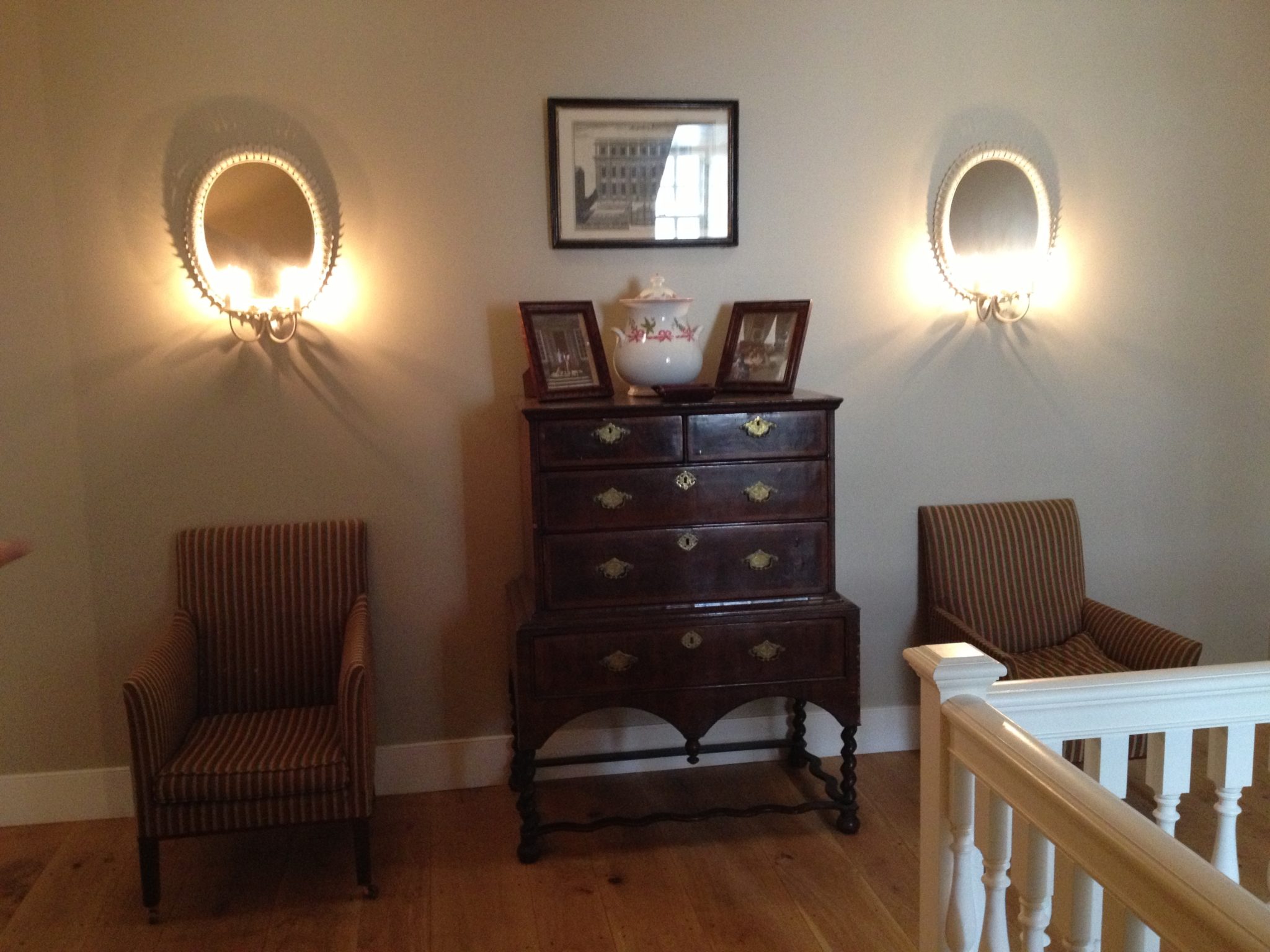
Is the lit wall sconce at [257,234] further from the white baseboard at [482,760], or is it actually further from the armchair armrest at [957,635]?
the armchair armrest at [957,635]

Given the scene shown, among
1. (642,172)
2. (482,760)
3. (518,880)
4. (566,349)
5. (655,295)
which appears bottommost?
(518,880)

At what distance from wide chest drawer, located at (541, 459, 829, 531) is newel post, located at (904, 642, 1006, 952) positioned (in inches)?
44.5

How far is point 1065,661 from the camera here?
318 cm

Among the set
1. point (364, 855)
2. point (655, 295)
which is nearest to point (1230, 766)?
point (655, 295)

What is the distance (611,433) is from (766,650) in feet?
2.49

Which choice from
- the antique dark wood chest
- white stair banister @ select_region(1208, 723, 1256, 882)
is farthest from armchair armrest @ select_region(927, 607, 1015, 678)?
white stair banister @ select_region(1208, 723, 1256, 882)

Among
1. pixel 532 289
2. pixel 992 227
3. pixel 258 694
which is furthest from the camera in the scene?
pixel 992 227

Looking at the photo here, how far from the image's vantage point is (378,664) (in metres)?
3.24

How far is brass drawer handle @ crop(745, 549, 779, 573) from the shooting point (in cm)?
280

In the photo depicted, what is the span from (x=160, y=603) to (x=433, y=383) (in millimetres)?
1103

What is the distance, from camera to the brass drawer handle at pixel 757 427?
2764 mm

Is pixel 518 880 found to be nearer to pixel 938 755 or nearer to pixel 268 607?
pixel 268 607

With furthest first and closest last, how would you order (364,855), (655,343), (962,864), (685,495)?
1. (655,343)
2. (685,495)
3. (364,855)
4. (962,864)

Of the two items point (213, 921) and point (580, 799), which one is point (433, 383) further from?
point (213, 921)
